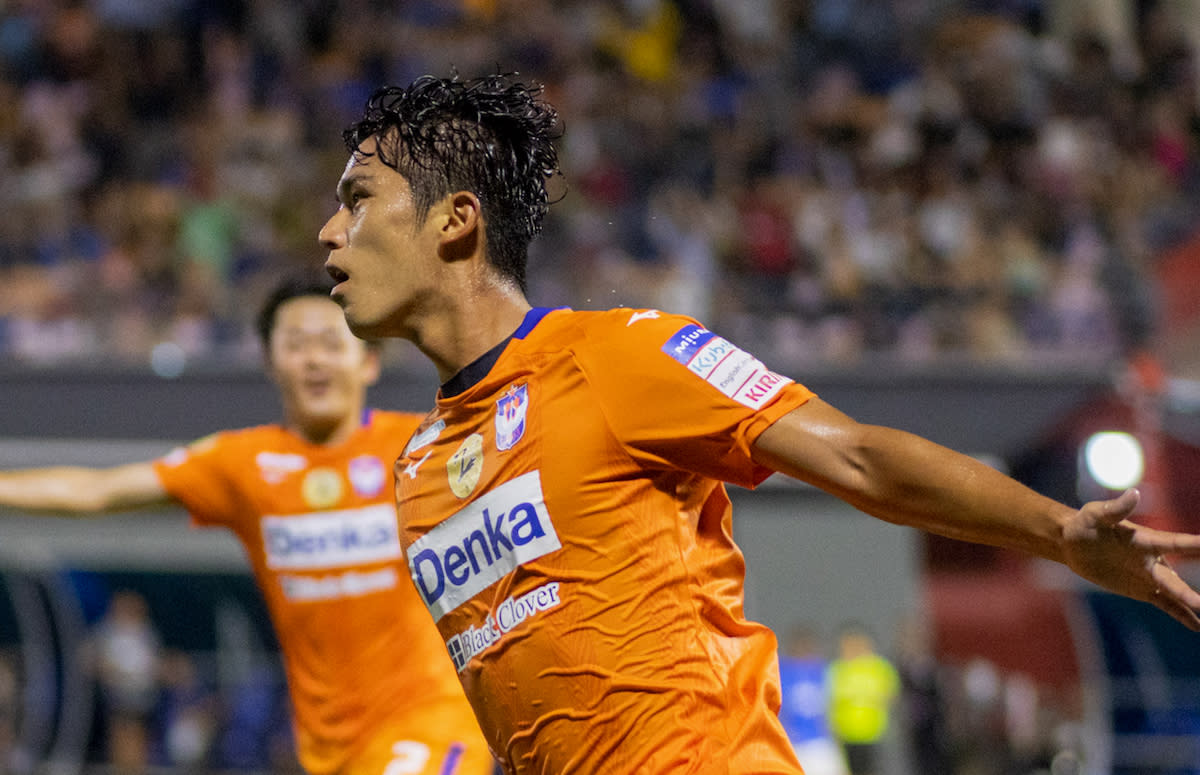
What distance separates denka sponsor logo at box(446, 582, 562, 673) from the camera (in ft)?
9.41

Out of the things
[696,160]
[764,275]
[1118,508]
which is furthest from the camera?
[696,160]

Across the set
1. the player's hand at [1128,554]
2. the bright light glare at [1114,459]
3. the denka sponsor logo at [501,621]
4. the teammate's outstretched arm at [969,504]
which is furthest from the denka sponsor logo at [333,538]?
the bright light glare at [1114,459]

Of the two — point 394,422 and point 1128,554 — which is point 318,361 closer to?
point 394,422

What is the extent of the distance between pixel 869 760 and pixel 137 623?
23.0 ft

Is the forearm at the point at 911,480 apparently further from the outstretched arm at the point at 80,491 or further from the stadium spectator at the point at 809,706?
the stadium spectator at the point at 809,706

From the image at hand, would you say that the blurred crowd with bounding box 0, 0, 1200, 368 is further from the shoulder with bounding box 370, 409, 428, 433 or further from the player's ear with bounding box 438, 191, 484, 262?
the player's ear with bounding box 438, 191, 484, 262

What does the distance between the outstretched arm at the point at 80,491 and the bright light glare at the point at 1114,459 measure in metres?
9.01

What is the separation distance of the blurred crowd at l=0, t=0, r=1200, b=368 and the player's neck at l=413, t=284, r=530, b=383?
7178 mm

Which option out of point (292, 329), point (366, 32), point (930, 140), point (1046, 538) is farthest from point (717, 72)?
point (1046, 538)

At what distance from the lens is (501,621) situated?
295 cm

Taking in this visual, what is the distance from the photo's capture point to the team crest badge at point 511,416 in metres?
2.94

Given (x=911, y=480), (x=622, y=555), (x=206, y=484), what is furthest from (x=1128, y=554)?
→ (x=206, y=484)

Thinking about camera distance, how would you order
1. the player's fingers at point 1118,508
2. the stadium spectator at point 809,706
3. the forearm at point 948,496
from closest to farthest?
1. the player's fingers at point 1118,508
2. the forearm at point 948,496
3. the stadium spectator at point 809,706

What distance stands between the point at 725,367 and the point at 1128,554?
2.68 ft
